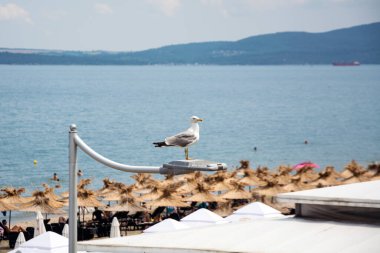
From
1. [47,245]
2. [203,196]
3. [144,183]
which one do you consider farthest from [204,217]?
[144,183]

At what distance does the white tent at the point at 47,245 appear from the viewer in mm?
24188

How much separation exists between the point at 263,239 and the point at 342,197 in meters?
2.16

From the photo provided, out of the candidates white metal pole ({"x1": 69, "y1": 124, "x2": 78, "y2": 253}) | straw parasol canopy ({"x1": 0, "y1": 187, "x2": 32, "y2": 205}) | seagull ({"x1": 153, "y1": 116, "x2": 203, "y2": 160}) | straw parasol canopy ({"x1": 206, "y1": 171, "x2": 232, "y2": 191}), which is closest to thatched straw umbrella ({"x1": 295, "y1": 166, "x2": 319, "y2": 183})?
straw parasol canopy ({"x1": 206, "y1": 171, "x2": 232, "y2": 191})

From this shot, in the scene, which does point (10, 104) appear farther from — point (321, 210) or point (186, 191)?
point (321, 210)

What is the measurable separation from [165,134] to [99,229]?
8450 centimetres

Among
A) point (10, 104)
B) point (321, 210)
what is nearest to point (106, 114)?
point (10, 104)

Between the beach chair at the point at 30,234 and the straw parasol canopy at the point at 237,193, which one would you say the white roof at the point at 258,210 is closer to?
the beach chair at the point at 30,234

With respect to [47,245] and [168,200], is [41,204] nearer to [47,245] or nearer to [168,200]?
[168,200]

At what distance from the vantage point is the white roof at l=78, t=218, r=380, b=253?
15398mm

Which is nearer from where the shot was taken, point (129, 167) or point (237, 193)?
point (129, 167)

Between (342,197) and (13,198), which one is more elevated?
(342,197)

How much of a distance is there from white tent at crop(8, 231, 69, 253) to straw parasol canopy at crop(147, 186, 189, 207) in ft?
36.9

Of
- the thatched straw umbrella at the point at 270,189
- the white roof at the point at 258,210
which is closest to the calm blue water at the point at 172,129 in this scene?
the thatched straw umbrella at the point at 270,189

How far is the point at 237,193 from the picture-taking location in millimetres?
39719
